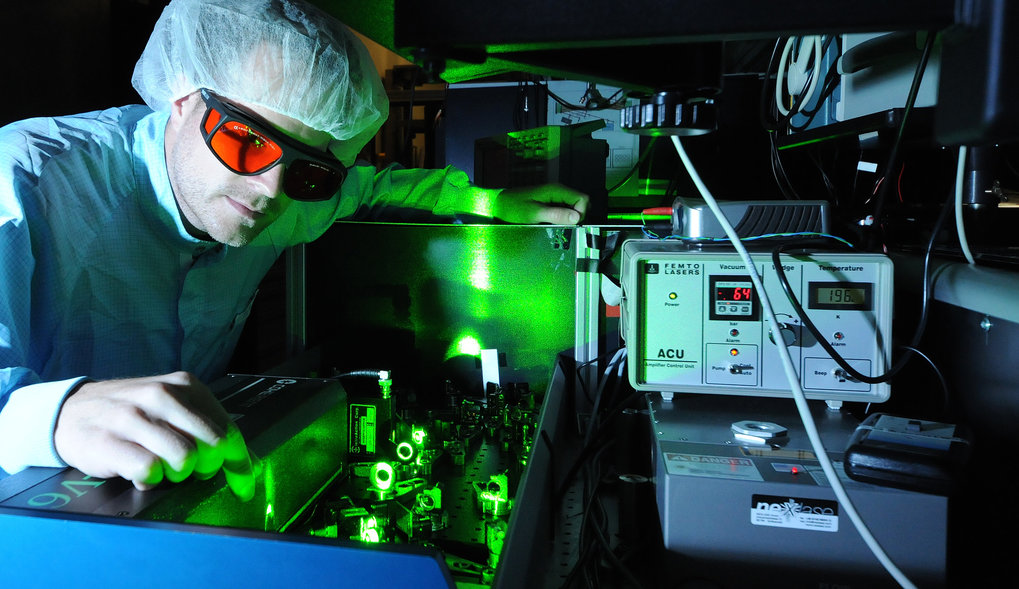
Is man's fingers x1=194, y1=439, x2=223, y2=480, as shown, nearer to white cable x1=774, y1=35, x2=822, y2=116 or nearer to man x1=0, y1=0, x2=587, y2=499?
man x1=0, y1=0, x2=587, y2=499

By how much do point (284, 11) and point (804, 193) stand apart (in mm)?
1402

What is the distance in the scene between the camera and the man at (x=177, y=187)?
102 cm

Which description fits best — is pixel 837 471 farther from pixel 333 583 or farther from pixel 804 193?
pixel 804 193

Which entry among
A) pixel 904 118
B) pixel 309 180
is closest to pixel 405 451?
pixel 309 180

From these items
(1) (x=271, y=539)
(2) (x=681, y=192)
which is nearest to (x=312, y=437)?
(1) (x=271, y=539)

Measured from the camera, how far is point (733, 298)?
87cm

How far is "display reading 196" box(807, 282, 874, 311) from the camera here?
2.76ft

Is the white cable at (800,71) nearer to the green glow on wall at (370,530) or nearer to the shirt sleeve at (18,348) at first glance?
the green glow on wall at (370,530)

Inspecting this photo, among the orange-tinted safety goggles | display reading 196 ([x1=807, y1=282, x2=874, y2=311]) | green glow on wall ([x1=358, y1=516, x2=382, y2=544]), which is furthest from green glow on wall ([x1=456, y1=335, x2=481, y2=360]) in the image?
display reading 196 ([x1=807, y1=282, x2=874, y2=311])

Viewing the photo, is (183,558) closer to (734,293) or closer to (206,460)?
(206,460)

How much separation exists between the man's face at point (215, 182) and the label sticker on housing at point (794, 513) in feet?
3.29

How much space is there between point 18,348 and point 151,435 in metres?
0.50

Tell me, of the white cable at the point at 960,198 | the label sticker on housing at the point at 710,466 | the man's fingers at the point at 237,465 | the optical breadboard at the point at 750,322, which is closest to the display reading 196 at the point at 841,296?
the optical breadboard at the point at 750,322

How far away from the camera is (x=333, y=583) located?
0.43 meters
